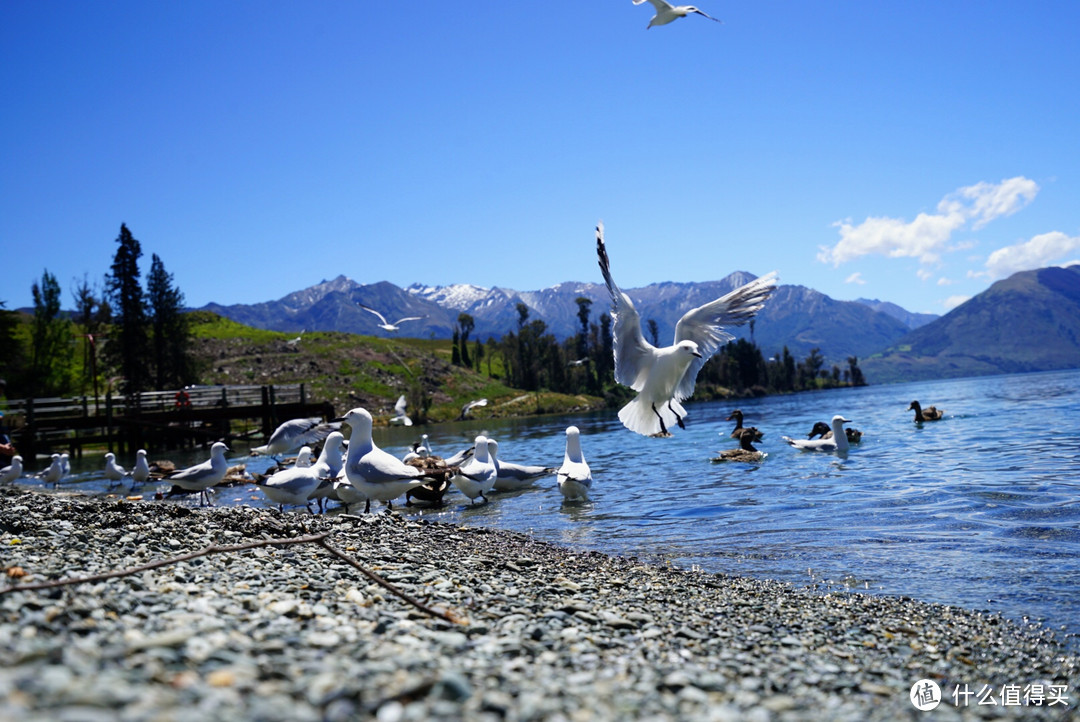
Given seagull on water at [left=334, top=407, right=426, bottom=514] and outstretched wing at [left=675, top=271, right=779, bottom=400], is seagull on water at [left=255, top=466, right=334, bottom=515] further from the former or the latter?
outstretched wing at [left=675, top=271, right=779, bottom=400]

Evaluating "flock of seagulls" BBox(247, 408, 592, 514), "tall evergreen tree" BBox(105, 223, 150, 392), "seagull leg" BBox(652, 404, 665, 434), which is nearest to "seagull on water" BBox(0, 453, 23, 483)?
"flock of seagulls" BBox(247, 408, 592, 514)

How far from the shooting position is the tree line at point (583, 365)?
340ft

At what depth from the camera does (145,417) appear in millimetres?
36906

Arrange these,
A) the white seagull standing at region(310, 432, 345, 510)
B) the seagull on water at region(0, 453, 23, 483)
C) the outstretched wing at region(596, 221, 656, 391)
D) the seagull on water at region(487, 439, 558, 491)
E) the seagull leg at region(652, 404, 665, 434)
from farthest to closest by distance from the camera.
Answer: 1. the seagull on water at region(0, 453, 23, 483)
2. the seagull on water at region(487, 439, 558, 491)
3. the white seagull standing at region(310, 432, 345, 510)
4. the seagull leg at region(652, 404, 665, 434)
5. the outstretched wing at region(596, 221, 656, 391)

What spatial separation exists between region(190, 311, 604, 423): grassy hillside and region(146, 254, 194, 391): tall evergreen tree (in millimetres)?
7804


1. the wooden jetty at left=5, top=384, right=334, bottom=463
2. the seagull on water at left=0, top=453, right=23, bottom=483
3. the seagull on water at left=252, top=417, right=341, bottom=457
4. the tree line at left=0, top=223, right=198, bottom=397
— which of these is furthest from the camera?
the tree line at left=0, top=223, right=198, bottom=397

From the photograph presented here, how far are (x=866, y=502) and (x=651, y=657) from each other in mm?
9291

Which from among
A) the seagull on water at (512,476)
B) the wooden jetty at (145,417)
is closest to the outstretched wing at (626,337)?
the seagull on water at (512,476)

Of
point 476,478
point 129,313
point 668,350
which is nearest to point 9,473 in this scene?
point 476,478

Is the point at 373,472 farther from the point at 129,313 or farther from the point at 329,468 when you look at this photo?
the point at 129,313

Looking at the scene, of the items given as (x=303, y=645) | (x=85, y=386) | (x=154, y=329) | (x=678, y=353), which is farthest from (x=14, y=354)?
(x=303, y=645)

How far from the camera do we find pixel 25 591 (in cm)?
415

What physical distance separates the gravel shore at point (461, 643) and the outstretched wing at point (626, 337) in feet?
15.7

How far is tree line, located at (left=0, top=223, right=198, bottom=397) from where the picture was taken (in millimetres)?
48312
